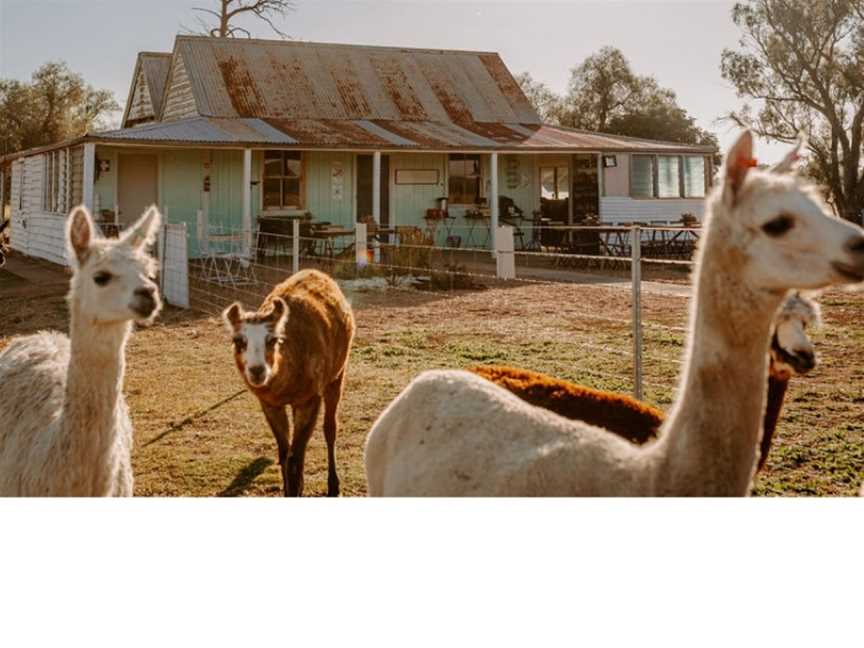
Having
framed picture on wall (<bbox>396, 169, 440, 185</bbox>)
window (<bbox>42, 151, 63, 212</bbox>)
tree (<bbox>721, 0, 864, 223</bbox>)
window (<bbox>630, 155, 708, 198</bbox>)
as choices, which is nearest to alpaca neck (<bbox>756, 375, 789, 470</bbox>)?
tree (<bbox>721, 0, 864, 223</bbox>)

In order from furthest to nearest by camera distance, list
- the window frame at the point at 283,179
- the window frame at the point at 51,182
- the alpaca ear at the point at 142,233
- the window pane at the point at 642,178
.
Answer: the window pane at the point at 642,178 < the window frame at the point at 283,179 < the window frame at the point at 51,182 < the alpaca ear at the point at 142,233

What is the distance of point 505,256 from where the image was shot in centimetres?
1096

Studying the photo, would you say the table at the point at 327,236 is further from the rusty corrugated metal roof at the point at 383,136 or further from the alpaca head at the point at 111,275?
the alpaca head at the point at 111,275

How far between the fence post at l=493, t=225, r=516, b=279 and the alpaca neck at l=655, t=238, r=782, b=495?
20.1 feet

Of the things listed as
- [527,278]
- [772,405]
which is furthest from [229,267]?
[772,405]

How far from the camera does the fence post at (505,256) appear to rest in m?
9.51

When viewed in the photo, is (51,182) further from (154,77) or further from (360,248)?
A: (154,77)

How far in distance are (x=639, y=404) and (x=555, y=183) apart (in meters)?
14.8

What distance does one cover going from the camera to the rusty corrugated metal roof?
12.8 m

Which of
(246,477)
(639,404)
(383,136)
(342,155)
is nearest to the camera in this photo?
(639,404)

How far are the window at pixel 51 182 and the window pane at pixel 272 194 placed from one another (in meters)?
3.37

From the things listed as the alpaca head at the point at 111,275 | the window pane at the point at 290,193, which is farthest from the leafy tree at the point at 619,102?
the window pane at the point at 290,193
